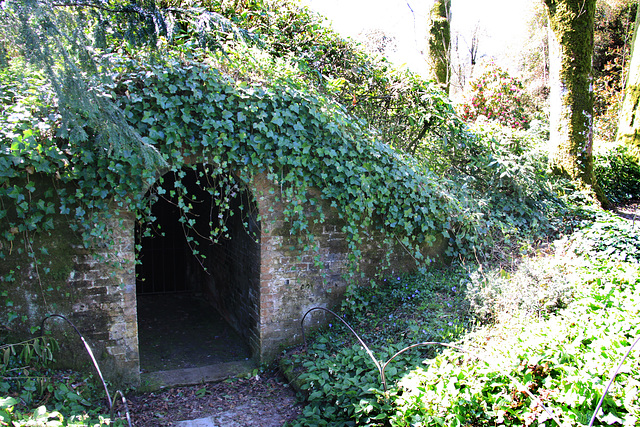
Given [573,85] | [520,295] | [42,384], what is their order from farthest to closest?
1. [573,85]
2. [520,295]
3. [42,384]

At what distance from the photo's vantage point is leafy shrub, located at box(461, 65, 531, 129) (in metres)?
11.1

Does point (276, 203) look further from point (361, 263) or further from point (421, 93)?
point (421, 93)

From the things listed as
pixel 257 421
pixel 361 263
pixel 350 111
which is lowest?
pixel 257 421

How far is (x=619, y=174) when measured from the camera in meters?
10.1

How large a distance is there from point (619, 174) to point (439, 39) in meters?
6.24

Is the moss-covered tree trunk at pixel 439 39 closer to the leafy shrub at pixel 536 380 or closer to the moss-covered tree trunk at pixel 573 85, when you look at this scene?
the moss-covered tree trunk at pixel 573 85

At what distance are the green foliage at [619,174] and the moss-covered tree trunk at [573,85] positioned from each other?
220 centimetres

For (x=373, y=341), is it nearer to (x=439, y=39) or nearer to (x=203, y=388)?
(x=203, y=388)

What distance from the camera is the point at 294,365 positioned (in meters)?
5.08

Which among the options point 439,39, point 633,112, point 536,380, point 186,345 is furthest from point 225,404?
point 439,39

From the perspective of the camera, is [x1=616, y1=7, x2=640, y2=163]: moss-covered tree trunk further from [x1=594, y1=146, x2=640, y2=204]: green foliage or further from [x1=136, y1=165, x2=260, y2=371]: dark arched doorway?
[x1=136, y1=165, x2=260, y2=371]: dark arched doorway

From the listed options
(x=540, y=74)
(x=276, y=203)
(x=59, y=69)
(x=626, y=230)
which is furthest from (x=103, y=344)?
(x=540, y=74)

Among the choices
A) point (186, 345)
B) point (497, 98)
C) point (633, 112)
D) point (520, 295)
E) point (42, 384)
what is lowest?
point (186, 345)

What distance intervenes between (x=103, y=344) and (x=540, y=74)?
Answer: 21.0m
